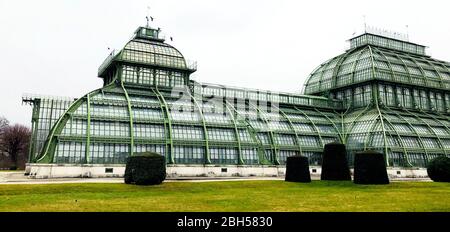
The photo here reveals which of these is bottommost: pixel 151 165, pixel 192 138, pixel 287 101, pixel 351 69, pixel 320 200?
pixel 320 200

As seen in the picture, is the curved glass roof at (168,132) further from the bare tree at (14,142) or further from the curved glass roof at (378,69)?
the bare tree at (14,142)

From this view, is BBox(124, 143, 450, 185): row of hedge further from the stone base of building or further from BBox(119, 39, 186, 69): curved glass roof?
BBox(119, 39, 186, 69): curved glass roof

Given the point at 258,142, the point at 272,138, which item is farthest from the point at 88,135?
the point at 272,138

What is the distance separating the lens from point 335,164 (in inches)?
1829

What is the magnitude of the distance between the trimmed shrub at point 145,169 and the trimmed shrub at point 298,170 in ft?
52.5

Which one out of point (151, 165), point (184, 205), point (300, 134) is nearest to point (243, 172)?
point (300, 134)

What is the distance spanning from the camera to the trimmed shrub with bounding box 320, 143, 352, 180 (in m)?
46.1

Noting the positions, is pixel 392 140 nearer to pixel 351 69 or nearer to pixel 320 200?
pixel 351 69

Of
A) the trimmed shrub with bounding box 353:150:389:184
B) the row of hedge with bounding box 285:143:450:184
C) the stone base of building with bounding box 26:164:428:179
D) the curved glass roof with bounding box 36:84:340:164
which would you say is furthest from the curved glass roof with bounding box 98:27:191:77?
the trimmed shrub with bounding box 353:150:389:184

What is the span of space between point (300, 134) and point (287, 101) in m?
10.9

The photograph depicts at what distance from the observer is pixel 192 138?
5791 centimetres

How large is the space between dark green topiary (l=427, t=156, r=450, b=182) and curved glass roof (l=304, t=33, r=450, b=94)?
3356 centimetres

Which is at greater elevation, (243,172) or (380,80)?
(380,80)

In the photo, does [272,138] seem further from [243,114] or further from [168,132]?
[168,132]
